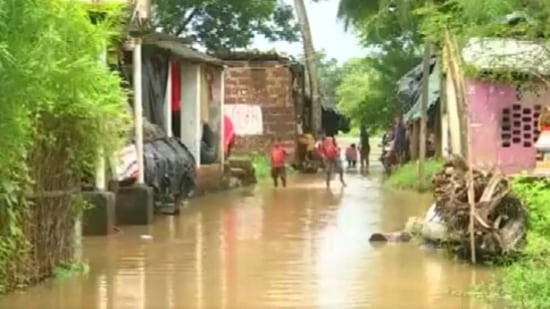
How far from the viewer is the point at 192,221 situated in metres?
19.5

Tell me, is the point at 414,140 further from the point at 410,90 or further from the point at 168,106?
the point at 168,106

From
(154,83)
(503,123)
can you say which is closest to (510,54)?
(154,83)

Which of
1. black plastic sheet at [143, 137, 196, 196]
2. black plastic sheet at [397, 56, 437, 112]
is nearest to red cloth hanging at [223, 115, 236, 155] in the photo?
black plastic sheet at [397, 56, 437, 112]

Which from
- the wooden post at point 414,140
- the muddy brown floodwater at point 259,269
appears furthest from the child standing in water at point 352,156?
the muddy brown floodwater at point 259,269

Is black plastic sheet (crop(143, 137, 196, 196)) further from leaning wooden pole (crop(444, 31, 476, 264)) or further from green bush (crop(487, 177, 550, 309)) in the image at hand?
leaning wooden pole (crop(444, 31, 476, 264))

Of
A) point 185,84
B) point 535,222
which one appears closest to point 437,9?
point 535,222

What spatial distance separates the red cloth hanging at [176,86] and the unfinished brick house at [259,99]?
1322cm

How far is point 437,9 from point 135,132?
628 cm

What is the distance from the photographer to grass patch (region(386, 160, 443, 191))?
27.8 m

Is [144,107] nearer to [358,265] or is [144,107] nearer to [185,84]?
[185,84]

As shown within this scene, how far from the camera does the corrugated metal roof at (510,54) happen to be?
11.5m

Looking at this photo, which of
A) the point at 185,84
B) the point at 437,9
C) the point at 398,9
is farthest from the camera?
the point at 398,9

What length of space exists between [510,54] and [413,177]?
1764 centimetres

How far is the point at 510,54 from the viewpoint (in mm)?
12109
